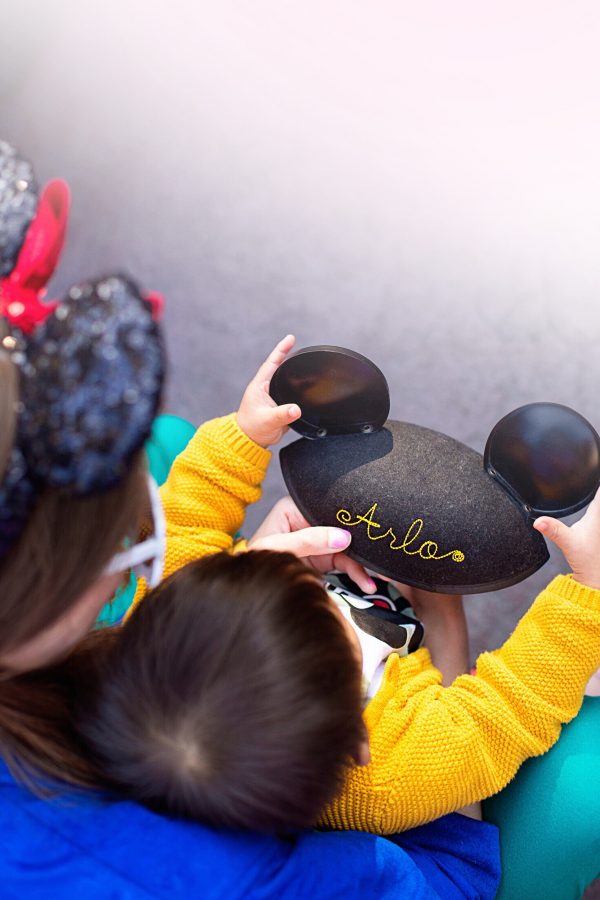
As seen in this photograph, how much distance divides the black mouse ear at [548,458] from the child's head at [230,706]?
0.24m

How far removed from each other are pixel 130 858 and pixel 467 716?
1.00 ft

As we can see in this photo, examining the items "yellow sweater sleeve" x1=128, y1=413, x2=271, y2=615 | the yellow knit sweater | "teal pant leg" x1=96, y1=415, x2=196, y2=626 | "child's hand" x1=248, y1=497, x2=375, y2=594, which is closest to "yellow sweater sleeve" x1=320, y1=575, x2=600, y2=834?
the yellow knit sweater

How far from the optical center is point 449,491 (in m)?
0.71

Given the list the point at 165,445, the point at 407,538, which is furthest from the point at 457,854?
the point at 165,445

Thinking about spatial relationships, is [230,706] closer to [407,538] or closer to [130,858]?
[130,858]

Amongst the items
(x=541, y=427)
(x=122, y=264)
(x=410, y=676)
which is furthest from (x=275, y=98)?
(x=410, y=676)

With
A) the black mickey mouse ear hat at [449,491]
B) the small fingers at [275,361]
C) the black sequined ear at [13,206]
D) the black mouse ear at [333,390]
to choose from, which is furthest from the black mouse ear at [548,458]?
the black sequined ear at [13,206]

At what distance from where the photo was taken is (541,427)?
2.31 ft

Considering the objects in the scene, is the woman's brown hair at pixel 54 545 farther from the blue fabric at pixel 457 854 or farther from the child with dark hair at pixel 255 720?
the blue fabric at pixel 457 854

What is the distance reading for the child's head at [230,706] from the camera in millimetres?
504

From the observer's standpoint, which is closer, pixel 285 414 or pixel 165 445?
pixel 285 414

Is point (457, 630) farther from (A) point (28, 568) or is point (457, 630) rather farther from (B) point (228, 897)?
(A) point (28, 568)

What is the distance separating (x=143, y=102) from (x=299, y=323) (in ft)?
1.49

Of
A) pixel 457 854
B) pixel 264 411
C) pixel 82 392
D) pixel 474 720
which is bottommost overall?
pixel 457 854
